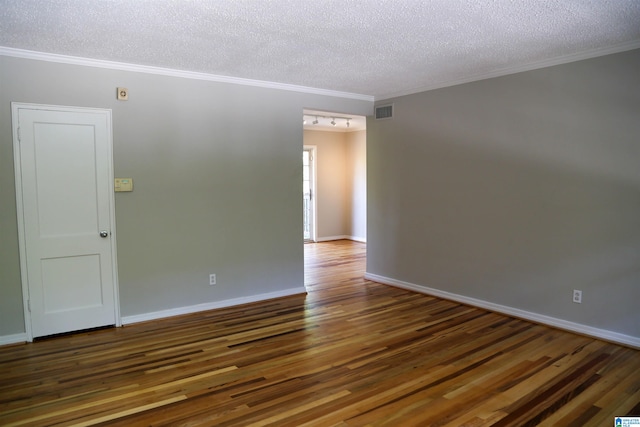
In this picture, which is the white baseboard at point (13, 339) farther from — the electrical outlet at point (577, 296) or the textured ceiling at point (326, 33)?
the electrical outlet at point (577, 296)

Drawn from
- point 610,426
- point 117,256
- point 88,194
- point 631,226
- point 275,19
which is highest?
point 275,19

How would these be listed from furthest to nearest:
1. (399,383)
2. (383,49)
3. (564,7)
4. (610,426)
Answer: (383,49) → (399,383) → (564,7) → (610,426)

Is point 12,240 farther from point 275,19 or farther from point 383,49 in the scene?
point 383,49

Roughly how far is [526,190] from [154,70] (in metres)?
3.90

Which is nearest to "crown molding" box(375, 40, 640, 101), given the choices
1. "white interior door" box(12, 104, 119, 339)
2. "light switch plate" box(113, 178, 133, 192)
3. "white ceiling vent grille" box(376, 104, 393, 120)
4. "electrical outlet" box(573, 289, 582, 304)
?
"white ceiling vent grille" box(376, 104, 393, 120)

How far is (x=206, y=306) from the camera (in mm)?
4566

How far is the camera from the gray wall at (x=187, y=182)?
363cm

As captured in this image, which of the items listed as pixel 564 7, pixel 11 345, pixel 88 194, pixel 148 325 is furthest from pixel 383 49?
pixel 11 345

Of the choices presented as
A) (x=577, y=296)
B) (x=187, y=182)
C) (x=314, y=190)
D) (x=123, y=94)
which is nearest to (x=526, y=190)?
(x=577, y=296)

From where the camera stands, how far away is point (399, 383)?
291cm

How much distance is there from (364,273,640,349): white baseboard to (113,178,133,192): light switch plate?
3.45 m

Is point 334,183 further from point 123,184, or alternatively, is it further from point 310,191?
point 123,184

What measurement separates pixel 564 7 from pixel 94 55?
374 cm

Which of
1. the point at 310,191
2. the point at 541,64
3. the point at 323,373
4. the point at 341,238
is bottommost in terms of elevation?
the point at 323,373
